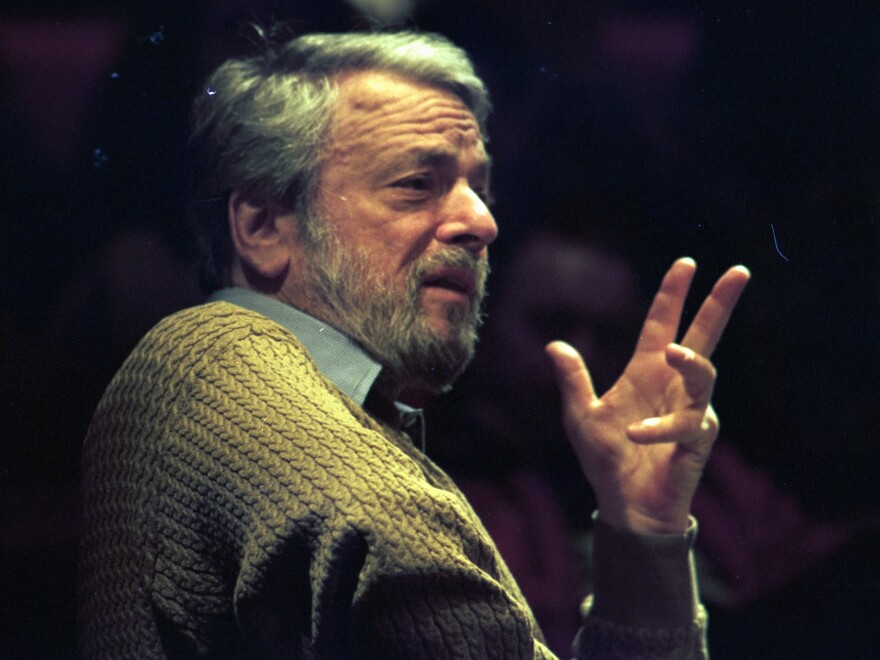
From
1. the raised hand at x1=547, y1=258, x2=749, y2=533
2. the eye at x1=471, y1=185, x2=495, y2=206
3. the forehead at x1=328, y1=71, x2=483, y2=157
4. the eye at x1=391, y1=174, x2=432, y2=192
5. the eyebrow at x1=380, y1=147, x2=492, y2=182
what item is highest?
the forehead at x1=328, y1=71, x2=483, y2=157

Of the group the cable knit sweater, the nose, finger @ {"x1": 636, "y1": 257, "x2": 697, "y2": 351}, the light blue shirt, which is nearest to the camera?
the cable knit sweater

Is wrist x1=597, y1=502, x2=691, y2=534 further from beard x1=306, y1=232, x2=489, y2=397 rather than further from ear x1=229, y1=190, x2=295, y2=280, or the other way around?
ear x1=229, y1=190, x2=295, y2=280

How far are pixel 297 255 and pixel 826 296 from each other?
0.81 m

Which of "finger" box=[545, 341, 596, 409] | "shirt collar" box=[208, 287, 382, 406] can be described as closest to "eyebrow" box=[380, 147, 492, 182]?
"shirt collar" box=[208, 287, 382, 406]

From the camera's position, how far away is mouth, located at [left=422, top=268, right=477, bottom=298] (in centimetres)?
133

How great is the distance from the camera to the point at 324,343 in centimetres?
126

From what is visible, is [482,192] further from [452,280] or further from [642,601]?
[642,601]

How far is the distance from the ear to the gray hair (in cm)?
1

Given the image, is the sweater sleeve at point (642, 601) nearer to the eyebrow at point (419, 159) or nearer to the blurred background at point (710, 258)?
the blurred background at point (710, 258)

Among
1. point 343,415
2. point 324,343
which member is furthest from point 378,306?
point 343,415

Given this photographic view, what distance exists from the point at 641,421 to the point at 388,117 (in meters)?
0.53

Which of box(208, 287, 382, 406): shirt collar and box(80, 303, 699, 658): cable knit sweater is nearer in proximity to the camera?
box(80, 303, 699, 658): cable knit sweater

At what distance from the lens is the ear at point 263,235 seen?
4.34 feet

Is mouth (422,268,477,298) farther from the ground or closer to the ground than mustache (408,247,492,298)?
closer to the ground
